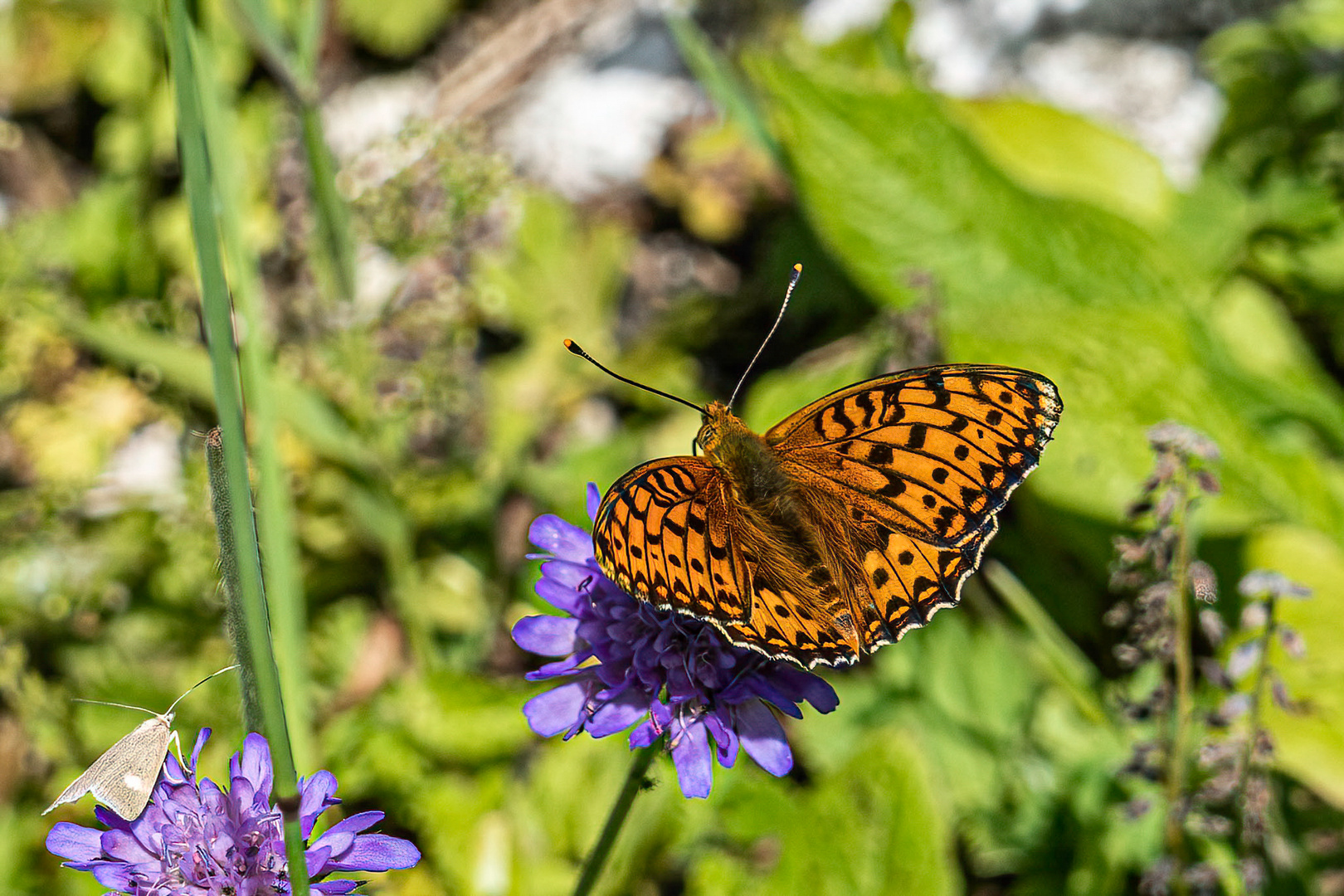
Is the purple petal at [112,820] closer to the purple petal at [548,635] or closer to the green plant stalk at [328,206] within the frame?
the purple petal at [548,635]

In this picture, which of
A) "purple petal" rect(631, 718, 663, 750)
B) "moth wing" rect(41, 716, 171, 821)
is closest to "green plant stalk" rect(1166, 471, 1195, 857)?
"purple petal" rect(631, 718, 663, 750)

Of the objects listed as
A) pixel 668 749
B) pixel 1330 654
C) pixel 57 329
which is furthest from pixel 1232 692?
pixel 57 329

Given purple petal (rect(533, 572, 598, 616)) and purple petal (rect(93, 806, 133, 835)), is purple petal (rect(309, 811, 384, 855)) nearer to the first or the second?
purple petal (rect(93, 806, 133, 835))

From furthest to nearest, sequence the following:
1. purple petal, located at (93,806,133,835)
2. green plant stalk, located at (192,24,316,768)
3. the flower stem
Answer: green plant stalk, located at (192,24,316,768) → the flower stem → purple petal, located at (93,806,133,835)

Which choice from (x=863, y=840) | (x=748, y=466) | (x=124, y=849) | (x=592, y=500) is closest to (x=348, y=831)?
(x=124, y=849)

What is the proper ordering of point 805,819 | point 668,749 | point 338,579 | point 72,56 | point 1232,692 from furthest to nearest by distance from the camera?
point 72,56 < point 338,579 < point 805,819 < point 1232,692 < point 668,749

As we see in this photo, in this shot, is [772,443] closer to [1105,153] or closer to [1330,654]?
[1330,654]
